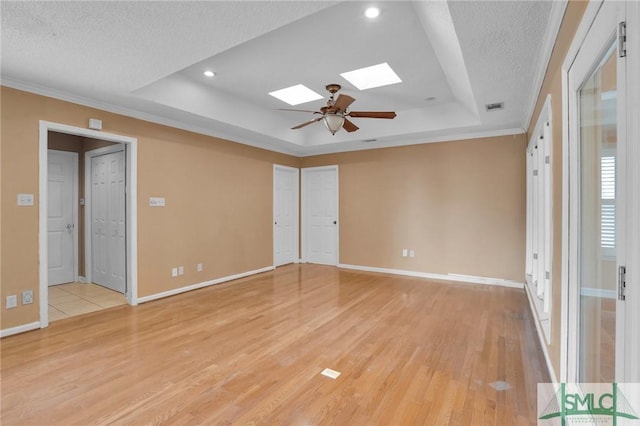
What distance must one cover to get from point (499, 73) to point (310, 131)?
12.4 ft

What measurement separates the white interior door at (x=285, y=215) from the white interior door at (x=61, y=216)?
3.43m

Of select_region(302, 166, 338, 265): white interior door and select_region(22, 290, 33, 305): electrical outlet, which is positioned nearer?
select_region(22, 290, 33, 305): electrical outlet

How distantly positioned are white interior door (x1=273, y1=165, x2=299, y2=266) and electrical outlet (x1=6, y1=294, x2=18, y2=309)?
3874mm

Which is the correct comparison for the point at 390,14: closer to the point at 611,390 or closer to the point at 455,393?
the point at 611,390

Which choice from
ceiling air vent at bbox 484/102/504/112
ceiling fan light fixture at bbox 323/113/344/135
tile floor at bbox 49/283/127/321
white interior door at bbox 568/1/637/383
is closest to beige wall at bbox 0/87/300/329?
tile floor at bbox 49/283/127/321

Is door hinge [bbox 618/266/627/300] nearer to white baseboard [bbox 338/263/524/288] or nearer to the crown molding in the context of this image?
the crown molding

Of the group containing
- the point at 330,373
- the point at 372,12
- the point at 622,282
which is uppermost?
the point at 372,12

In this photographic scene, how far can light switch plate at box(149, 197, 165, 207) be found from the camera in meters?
4.20

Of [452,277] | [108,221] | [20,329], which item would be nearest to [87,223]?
[108,221]

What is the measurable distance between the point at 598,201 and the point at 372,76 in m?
2.92

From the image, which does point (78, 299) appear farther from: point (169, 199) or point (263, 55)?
point (263, 55)

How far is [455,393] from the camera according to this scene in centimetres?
208

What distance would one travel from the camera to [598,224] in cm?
144

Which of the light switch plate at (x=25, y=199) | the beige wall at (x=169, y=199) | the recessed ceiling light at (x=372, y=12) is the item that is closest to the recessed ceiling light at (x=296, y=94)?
the beige wall at (x=169, y=199)
